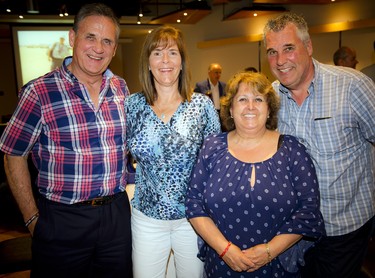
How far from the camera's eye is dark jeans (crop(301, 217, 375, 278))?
6.23ft

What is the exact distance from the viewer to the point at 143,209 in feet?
6.27

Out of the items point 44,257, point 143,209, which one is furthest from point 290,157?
point 44,257

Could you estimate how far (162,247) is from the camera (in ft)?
6.22

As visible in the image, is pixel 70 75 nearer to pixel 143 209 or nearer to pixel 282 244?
pixel 143 209

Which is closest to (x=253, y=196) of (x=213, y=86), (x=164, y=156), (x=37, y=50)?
(x=164, y=156)

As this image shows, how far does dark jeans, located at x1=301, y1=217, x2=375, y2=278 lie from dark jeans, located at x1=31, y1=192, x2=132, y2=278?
1176mm

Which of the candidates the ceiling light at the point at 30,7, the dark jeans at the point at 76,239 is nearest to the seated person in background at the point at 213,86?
the ceiling light at the point at 30,7

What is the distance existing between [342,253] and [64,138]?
5.67 feet

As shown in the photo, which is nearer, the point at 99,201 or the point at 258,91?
the point at 258,91

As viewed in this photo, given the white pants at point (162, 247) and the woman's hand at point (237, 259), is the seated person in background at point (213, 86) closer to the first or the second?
the white pants at point (162, 247)

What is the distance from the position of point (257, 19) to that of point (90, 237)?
774 cm

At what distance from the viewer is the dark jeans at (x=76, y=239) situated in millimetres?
1849

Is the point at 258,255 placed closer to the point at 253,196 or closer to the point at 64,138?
the point at 253,196

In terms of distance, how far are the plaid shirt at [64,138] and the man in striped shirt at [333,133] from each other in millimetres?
1121
